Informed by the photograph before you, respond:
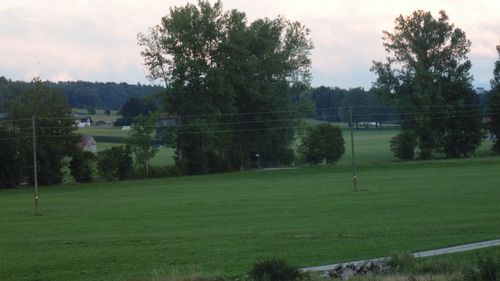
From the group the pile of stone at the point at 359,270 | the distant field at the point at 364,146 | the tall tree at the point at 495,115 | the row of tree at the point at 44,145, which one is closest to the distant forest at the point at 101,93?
the distant field at the point at 364,146

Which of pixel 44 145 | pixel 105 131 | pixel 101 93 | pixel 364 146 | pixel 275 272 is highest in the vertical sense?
pixel 101 93

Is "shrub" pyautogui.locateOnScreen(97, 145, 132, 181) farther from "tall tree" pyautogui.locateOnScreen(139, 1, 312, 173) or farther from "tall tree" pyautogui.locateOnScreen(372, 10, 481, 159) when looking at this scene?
"tall tree" pyautogui.locateOnScreen(372, 10, 481, 159)

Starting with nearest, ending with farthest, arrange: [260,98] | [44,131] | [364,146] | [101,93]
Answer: [44,131] < [260,98] < [364,146] < [101,93]

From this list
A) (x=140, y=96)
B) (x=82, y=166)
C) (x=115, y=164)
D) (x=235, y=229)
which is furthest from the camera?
(x=140, y=96)

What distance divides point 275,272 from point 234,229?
1387 centimetres

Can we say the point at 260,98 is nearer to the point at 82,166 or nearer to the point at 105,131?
the point at 82,166

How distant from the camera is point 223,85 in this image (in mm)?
77062

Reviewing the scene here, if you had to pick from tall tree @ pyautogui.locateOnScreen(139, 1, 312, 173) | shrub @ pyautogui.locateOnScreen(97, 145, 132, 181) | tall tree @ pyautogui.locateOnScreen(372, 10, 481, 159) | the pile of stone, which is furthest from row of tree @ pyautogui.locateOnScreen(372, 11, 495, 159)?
the pile of stone

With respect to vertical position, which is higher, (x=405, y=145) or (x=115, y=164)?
(x=405, y=145)

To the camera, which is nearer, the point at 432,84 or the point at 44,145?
the point at 44,145

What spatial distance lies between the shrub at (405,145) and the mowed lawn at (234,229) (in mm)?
40249

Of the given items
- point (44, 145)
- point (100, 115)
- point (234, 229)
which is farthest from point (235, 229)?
point (100, 115)

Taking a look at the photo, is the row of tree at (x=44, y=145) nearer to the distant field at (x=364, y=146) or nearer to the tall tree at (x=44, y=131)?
the tall tree at (x=44, y=131)

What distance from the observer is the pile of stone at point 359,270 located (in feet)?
39.7
